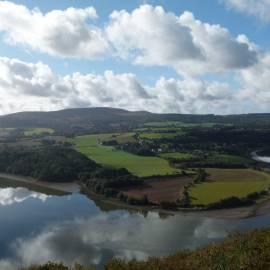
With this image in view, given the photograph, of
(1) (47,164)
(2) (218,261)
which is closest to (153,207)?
(1) (47,164)

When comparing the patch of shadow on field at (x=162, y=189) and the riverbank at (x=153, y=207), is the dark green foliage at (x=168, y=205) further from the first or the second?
the patch of shadow on field at (x=162, y=189)

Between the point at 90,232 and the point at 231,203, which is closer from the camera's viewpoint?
the point at 90,232

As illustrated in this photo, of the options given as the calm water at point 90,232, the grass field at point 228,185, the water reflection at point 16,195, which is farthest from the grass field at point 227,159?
the water reflection at point 16,195

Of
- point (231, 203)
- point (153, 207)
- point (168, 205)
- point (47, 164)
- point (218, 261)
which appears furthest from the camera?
point (47, 164)

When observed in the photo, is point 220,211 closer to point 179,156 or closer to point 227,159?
point 227,159

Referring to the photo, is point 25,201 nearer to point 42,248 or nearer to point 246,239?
point 42,248

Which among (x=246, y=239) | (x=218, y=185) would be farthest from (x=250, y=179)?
(x=246, y=239)
